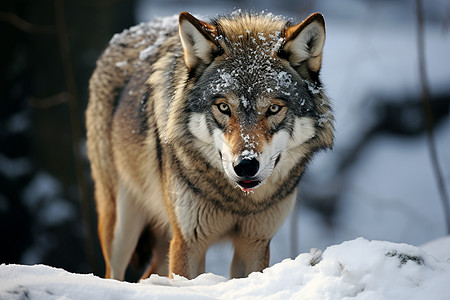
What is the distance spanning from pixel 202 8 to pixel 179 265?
9.61 meters

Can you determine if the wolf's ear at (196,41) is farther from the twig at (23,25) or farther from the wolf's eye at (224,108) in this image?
the twig at (23,25)

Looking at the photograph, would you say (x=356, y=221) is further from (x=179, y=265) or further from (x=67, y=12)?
(x=179, y=265)

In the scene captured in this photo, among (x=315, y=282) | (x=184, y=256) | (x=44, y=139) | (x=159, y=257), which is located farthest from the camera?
(x=44, y=139)

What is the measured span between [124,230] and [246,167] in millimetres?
1853

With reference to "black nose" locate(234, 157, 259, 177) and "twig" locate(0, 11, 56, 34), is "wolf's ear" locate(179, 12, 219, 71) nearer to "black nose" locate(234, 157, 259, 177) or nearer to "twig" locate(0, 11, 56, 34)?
"black nose" locate(234, 157, 259, 177)

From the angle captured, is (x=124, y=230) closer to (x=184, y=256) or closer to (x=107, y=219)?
(x=107, y=219)

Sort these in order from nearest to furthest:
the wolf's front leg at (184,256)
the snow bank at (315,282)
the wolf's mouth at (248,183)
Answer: the snow bank at (315,282) → the wolf's mouth at (248,183) → the wolf's front leg at (184,256)

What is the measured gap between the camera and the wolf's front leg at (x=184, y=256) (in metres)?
3.10

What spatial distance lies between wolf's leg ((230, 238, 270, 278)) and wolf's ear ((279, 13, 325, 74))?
114 centimetres

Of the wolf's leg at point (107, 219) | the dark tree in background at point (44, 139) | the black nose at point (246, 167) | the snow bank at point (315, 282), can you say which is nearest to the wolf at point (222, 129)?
the black nose at point (246, 167)

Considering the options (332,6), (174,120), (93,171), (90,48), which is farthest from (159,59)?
(332,6)

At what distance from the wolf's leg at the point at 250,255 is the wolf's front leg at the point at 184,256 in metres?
0.31

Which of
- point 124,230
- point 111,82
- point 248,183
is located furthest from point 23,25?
point 248,183

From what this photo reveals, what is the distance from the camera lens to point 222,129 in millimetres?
2678
